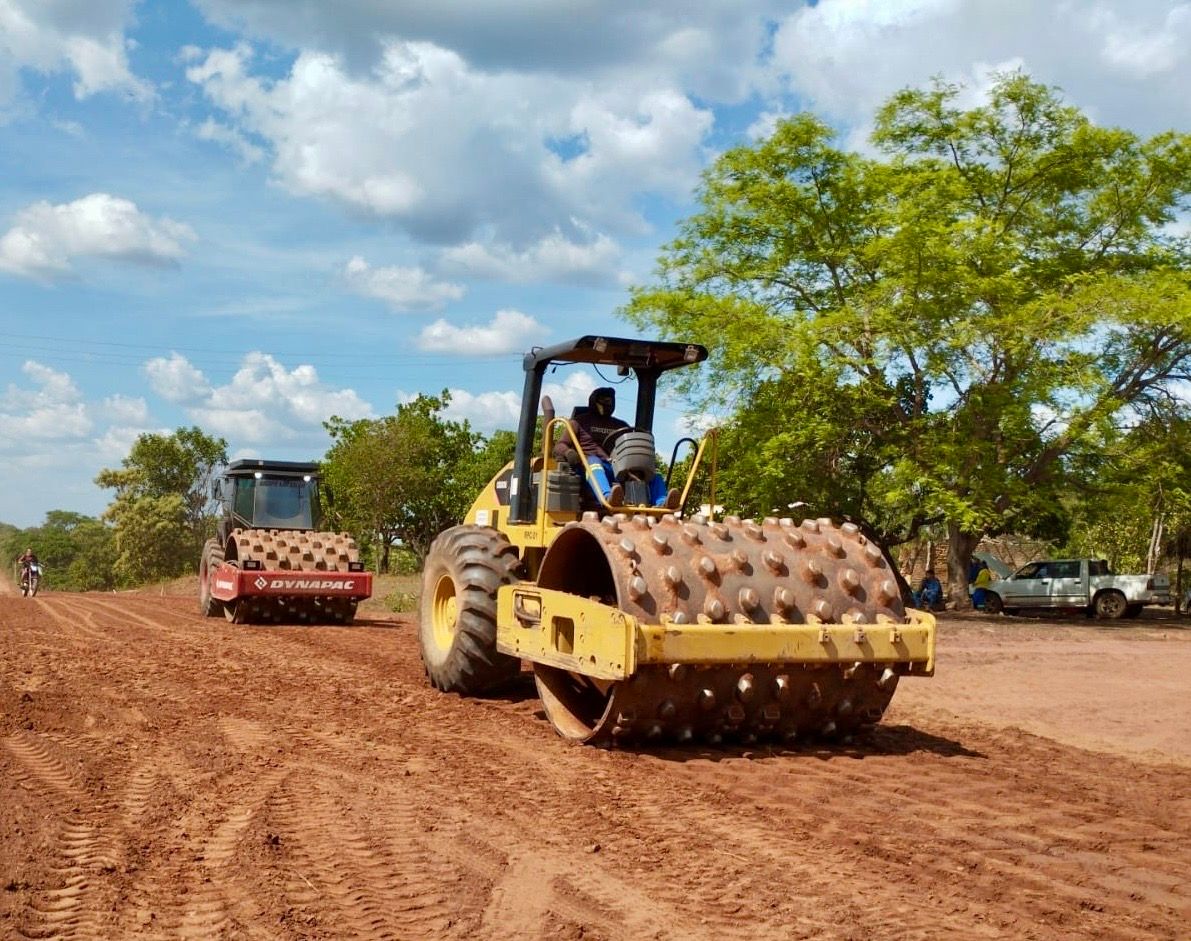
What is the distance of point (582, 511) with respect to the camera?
30.5ft

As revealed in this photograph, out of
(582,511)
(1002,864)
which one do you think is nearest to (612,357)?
(582,511)

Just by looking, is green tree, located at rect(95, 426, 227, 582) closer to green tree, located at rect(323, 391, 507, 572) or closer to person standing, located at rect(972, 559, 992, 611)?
green tree, located at rect(323, 391, 507, 572)

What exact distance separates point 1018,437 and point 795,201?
7.01m

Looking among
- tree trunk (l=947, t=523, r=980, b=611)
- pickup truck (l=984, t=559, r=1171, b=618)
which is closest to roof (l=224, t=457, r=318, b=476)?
tree trunk (l=947, t=523, r=980, b=611)

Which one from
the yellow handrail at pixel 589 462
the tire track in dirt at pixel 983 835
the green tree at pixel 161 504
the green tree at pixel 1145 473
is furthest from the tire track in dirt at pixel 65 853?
the green tree at pixel 161 504

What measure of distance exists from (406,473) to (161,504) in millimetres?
28663

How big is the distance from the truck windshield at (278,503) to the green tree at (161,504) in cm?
4809

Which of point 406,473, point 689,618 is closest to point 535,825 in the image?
point 689,618

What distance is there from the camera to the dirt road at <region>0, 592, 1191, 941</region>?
14.6ft

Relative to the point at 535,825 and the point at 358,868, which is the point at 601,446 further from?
the point at 358,868

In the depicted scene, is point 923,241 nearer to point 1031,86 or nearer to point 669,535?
point 1031,86

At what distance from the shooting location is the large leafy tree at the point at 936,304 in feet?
80.5

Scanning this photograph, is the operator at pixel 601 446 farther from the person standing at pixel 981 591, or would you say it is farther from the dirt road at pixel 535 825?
the person standing at pixel 981 591

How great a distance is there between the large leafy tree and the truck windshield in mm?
9036
